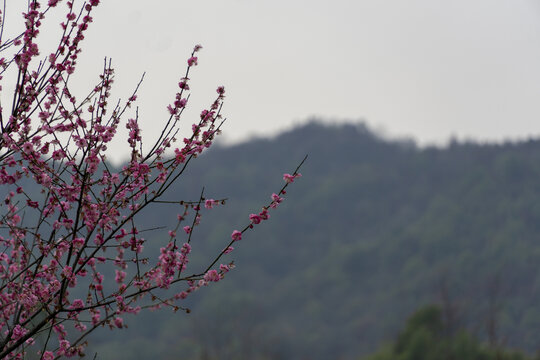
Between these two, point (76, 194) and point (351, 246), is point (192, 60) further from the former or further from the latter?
point (351, 246)

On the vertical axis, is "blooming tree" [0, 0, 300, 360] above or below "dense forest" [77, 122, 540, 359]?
below

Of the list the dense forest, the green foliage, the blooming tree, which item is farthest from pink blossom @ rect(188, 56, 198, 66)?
the dense forest

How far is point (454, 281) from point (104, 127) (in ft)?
219

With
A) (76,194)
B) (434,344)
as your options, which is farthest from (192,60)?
(434,344)

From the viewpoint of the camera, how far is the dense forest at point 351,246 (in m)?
60.9

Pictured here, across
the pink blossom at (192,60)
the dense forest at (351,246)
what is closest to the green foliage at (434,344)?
the dense forest at (351,246)

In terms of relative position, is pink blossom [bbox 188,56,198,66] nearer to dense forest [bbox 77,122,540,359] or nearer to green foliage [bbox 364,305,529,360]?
green foliage [bbox 364,305,529,360]

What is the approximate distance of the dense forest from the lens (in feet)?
200

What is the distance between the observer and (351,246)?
93.2m

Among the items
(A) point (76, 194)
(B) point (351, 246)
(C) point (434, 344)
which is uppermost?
(B) point (351, 246)

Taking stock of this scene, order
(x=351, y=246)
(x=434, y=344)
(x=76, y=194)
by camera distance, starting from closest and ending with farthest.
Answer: (x=76, y=194) < (x=434, y=344) < (x=351, y=246)

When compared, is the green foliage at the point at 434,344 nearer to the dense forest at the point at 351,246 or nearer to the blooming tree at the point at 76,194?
the dense forest at the point at 351,246

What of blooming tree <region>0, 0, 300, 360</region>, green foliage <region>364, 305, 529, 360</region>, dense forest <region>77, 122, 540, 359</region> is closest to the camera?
blooming tree <region>0, 0, 300, 360</region>

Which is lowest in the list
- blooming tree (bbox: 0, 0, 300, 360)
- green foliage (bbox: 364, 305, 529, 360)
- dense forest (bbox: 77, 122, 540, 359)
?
blooming tree (bbox: 0, 0, 300, 360)
